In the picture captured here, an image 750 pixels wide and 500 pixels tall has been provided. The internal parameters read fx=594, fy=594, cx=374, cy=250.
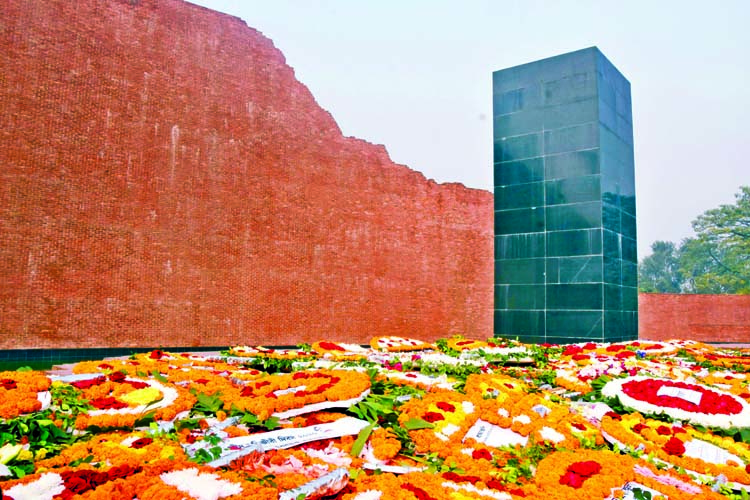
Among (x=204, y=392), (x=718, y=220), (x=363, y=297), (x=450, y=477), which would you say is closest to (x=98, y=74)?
(x=363, y=297)

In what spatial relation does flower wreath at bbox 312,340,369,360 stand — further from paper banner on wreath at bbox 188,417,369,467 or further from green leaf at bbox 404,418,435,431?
paper banner on wreath at bbox 188,417,369,467

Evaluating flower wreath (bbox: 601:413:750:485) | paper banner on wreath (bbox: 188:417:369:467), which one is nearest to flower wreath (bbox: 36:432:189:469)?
paper banner on wreath (bbox: 188:417:369:467)

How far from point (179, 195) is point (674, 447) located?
10.9 metres

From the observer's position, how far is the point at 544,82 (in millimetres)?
11898

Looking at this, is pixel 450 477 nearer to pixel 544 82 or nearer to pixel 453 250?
pixel 544 82

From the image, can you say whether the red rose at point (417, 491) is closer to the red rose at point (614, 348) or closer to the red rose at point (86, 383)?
the red rose at point (86, 383)

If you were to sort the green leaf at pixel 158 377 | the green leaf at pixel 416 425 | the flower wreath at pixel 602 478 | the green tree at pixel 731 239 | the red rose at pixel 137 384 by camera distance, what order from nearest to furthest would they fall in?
the flower wreath at pixel 602 478
the green leaf at pixel 416 425
the red rose at pixel 137 384
the green leaf at pixel 158 377
the green tree at pixel 731 239

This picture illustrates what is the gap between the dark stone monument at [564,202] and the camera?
11172 millimetres

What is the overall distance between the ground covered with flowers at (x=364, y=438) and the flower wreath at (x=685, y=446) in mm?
12

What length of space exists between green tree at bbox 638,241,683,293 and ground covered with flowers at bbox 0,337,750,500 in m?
53.5

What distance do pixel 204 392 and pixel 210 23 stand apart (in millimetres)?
11260

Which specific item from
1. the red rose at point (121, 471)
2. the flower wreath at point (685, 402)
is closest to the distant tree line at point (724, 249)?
the flower wreath at point (685, 402)

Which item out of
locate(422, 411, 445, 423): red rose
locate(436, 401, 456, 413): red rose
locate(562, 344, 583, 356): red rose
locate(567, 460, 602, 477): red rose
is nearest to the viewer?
locate(567, 460, 602, 477): red rose

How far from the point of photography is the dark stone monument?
440 inches
